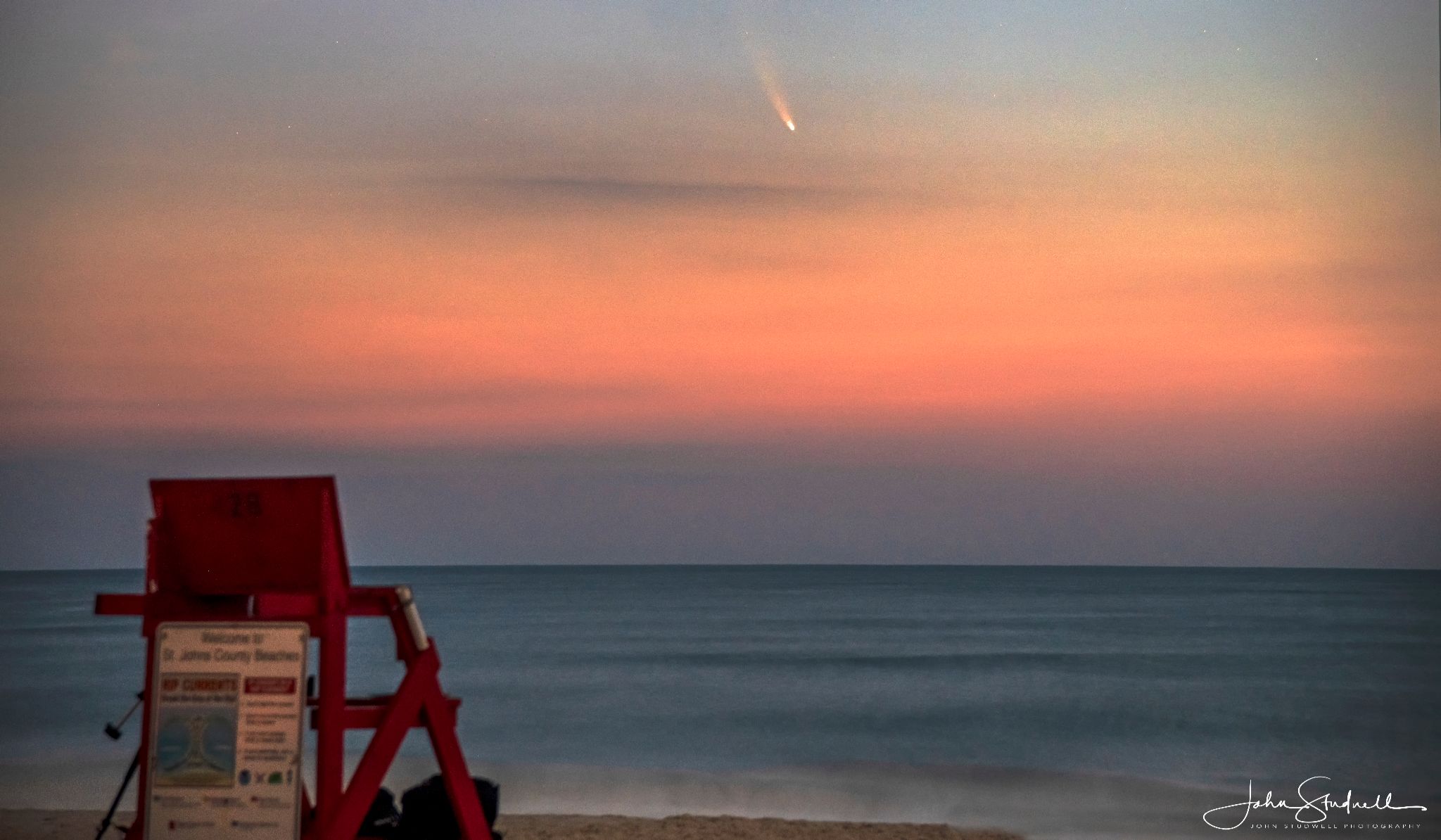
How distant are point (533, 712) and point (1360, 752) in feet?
46.8

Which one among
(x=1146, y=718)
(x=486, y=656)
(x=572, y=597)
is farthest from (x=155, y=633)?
(x=572, y=597)

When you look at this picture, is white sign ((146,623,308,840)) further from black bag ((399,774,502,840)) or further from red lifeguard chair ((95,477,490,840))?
black bag ((399,774,502,840))

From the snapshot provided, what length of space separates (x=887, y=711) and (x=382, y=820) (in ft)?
71.3

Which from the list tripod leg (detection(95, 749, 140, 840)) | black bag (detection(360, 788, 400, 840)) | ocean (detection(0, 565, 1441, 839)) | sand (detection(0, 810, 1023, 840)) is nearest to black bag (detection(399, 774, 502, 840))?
black bag (detection(360, 788, 400, 840))

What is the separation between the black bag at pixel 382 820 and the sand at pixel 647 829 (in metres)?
2.97

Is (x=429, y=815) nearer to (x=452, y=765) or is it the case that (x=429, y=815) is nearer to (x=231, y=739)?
(x=452, y=765)

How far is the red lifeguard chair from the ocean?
7059mm

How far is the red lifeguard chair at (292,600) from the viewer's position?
512cm

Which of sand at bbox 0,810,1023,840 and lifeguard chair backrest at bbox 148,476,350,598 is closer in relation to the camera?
lifeguard chair backrest at bbox 148,476,350,598

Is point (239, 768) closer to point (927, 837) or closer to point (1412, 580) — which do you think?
point (927, 837)

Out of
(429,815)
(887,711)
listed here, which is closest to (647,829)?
(429,815)

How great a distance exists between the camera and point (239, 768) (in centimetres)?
503
